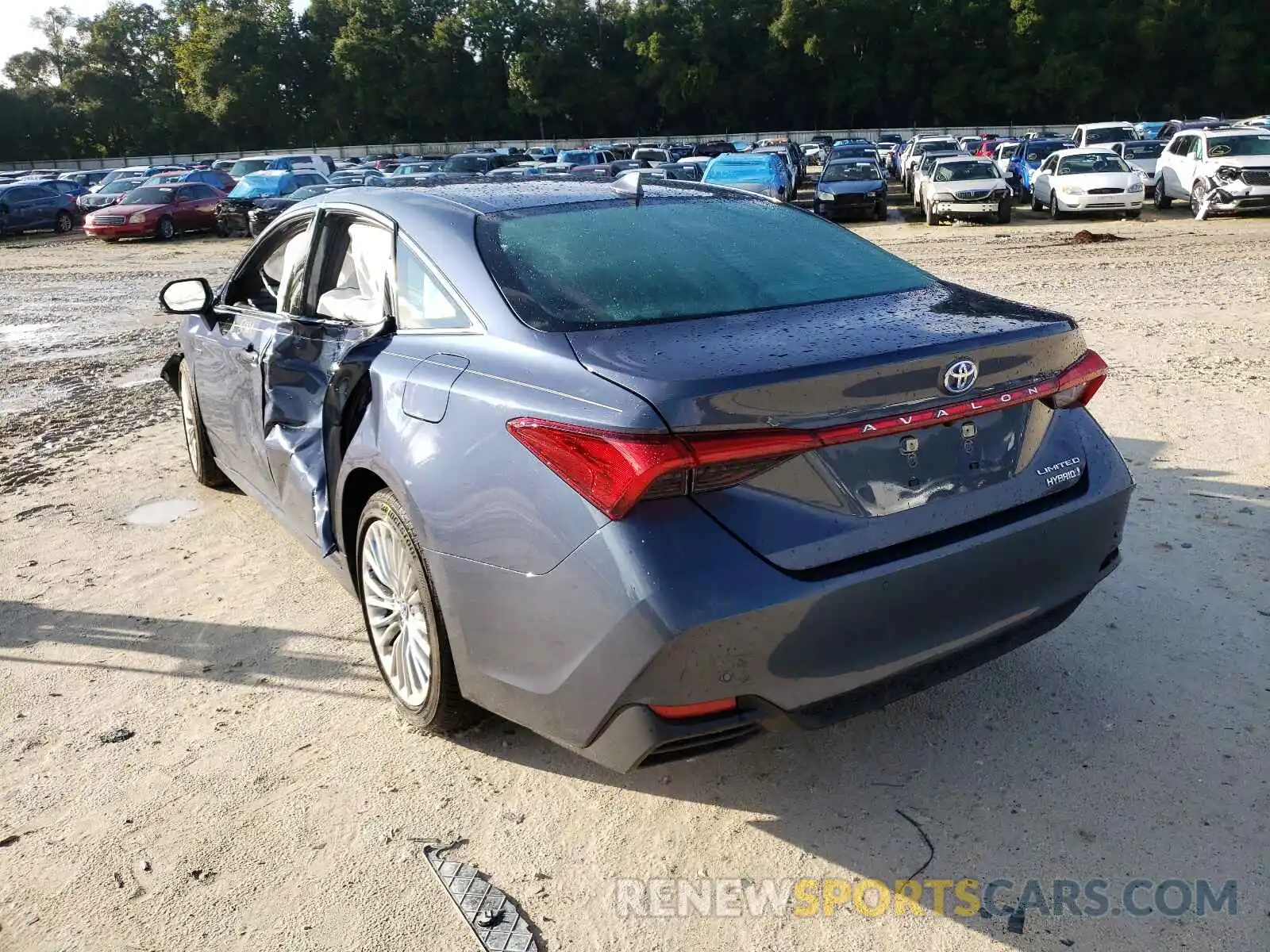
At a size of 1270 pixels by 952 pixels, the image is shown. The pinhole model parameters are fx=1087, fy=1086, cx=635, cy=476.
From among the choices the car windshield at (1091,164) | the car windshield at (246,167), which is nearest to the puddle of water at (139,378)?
the car windshield at (1091,164)

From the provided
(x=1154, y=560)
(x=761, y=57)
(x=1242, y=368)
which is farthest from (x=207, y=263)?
(x=761, y=57)

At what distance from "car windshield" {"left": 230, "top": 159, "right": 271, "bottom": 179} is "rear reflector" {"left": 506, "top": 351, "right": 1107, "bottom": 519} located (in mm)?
39791

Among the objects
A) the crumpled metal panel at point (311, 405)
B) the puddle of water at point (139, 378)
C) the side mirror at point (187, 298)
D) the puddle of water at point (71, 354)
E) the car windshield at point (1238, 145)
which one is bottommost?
the puddle of water at point (71, 354)

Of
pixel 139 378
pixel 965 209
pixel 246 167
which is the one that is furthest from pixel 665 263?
pixel 246 167

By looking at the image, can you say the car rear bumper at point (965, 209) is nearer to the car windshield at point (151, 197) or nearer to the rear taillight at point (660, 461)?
the car windshield at point (151, 197)

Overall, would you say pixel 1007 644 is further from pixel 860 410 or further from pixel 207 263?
pixel 207 263

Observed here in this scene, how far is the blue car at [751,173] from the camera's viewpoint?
23.4 metres

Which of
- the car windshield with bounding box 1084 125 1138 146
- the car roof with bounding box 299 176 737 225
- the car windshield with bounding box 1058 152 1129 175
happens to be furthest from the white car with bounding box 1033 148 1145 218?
the car roof with bounding box 299 176 737 225

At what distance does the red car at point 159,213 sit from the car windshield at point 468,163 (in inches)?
298

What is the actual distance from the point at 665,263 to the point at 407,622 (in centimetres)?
137

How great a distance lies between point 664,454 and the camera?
240 cm

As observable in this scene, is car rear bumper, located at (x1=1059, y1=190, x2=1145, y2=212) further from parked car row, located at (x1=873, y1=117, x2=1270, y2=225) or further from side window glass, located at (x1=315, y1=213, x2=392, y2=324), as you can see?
side window glass, located at (x1=315, y1=213, x2=392, y2=324)

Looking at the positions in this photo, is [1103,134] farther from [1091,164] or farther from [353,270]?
[353,270]

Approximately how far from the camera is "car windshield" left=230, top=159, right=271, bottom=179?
1560 inches
